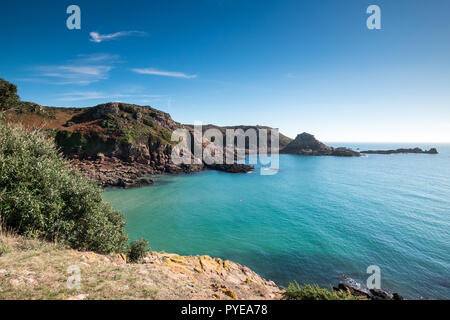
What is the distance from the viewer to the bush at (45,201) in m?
8.99

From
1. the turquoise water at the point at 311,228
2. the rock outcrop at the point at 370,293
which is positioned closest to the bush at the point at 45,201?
the turquoise water at the point at 311,228

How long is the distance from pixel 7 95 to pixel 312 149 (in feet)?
510

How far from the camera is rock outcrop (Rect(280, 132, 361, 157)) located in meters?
132

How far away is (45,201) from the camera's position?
31.9 feet

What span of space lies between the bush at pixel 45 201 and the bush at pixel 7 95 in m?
21.2

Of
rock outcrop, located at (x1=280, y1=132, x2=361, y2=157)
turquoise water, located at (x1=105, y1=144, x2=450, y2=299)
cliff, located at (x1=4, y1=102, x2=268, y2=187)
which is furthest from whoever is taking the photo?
rock outcrop, located at (x1=280, y1=132, x2=361, y2=157)

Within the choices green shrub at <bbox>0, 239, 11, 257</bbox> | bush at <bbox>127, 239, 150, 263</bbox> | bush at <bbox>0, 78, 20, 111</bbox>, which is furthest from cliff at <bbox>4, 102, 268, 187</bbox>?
green shrub at <bbox>0, 239, 11, 257</bbox>

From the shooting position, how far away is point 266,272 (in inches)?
679

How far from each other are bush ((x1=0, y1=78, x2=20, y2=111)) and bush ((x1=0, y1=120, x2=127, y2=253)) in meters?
21.2

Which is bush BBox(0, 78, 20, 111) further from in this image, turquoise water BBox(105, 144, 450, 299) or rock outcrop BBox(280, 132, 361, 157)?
rock outcrop BBox(280, 132, 361, 157)

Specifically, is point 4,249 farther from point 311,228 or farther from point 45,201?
point 311,228

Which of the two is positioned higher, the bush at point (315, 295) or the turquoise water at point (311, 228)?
the bush at point (315, 295)

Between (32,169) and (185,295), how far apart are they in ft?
34.5

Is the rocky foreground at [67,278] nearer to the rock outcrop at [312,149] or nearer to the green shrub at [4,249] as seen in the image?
the green shrub at [4,249]
